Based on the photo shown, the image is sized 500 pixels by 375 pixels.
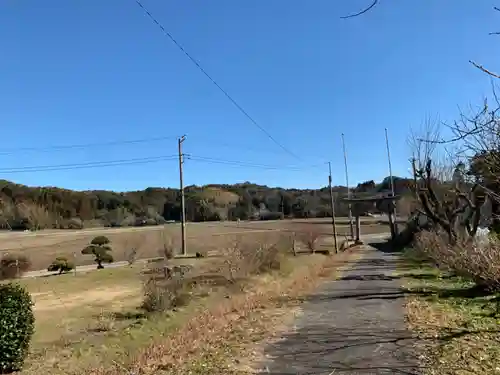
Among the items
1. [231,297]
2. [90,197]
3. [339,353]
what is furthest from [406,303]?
[90,197]

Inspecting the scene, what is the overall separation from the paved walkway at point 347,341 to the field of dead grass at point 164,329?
66 centimetres

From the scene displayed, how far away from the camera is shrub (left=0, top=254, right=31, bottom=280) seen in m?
38.6

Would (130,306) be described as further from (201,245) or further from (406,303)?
(201,245)

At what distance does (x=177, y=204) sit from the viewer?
102 m

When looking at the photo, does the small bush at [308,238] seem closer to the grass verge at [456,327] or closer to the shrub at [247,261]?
the shrub at [247,261]

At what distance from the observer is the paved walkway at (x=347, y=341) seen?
26.6 ft

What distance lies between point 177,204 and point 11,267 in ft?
206

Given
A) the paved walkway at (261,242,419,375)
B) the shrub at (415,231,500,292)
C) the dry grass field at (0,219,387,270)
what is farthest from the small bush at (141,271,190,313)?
the dry grass field at (0,219,387,270)

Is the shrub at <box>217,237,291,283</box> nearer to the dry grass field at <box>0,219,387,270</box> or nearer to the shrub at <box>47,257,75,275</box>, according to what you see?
the dry grass field at <box>0,219,387,270</box>

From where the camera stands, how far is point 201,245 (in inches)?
2347

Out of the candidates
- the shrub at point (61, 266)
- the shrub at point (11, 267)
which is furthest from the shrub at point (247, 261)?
the shrub at point (11, 267)

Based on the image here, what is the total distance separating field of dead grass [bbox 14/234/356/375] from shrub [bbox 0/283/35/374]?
0.39 meters

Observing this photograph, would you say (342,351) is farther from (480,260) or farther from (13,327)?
(480,260)

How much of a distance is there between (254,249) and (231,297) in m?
8.62
